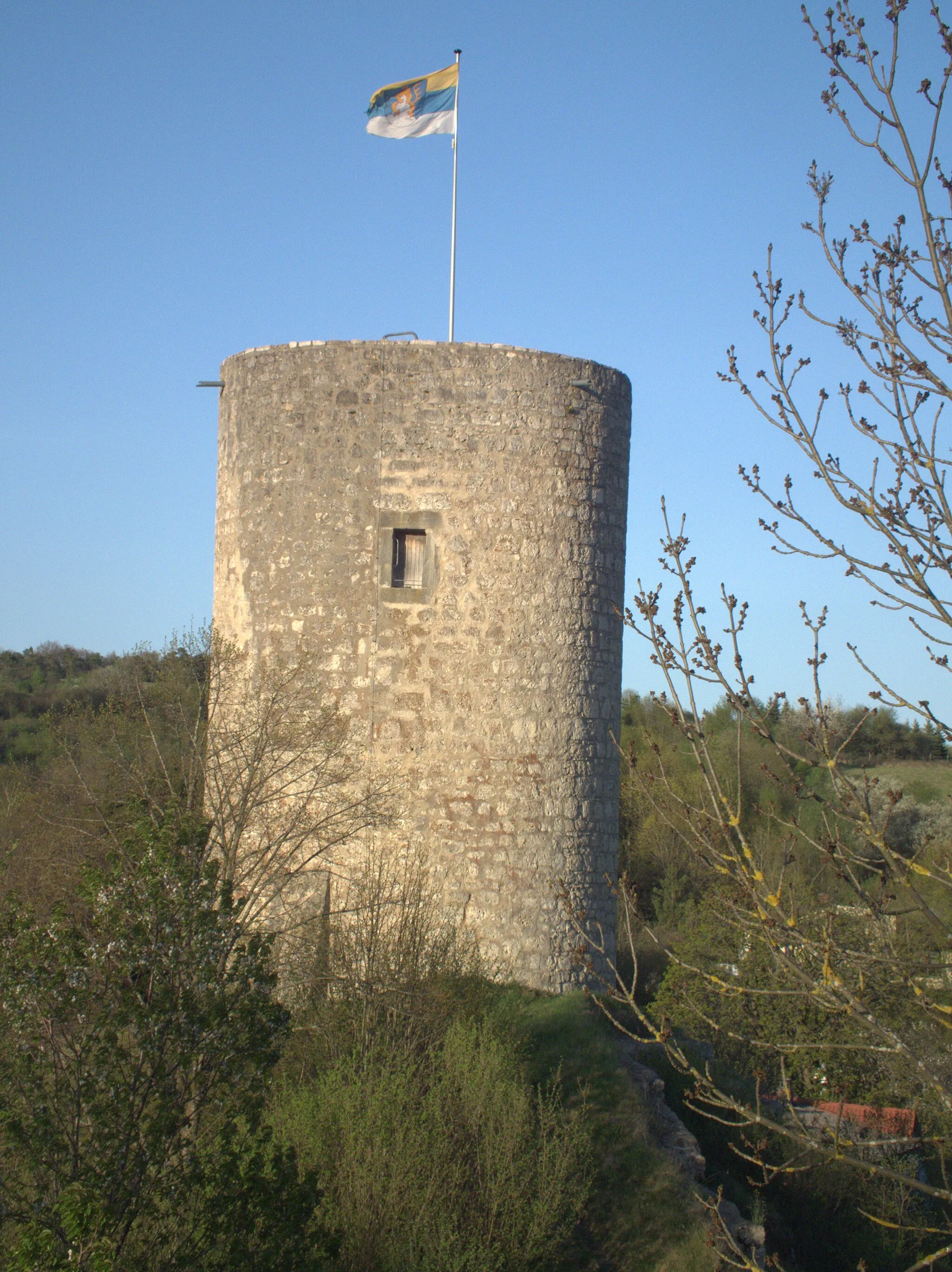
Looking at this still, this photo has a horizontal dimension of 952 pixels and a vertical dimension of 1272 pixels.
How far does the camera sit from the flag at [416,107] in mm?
9664

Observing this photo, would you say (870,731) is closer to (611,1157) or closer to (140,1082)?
(611,1157)

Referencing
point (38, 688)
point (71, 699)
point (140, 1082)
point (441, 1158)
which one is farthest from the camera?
point (38, 688)

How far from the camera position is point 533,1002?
26.6 ft

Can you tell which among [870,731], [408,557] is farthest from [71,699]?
[870,731]

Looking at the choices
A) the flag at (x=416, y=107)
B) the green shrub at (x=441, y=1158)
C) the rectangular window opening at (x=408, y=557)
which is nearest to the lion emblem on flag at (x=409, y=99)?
the flag at (x=416, y=107)

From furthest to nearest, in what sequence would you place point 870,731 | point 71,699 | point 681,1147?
point 870,731
point 71,699
point 681,1147

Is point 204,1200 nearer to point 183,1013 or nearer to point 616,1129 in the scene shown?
point 183,1013

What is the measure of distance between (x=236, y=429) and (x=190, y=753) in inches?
100

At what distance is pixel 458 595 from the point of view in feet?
27.4

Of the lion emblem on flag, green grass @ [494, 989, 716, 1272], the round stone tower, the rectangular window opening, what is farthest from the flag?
green grass @ [494, 989, 716, 1272]

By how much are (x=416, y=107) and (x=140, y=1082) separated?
27.1 ft

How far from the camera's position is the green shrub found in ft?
17.8

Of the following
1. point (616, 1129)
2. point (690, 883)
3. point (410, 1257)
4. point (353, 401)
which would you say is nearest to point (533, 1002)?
point (616, 1129)

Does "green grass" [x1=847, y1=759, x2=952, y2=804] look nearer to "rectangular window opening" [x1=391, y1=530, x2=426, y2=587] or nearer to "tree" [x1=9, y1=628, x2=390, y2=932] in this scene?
"rectangular window opening" [x1=391, y1=530, x2=426, y2=587]
